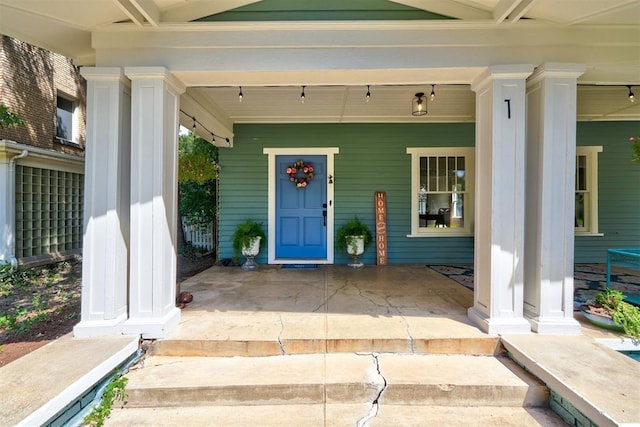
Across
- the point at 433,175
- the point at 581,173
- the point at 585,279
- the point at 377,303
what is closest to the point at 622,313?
the point at 377,303

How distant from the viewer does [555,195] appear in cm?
260

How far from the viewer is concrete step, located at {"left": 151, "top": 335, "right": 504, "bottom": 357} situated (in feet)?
8.21

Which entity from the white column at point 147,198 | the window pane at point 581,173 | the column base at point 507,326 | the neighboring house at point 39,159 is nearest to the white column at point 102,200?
the white column at point 147,198

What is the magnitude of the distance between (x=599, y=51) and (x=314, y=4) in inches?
95.7

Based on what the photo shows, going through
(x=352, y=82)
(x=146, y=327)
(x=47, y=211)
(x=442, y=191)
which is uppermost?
(x=352, y=82)

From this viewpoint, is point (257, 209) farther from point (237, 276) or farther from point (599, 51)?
point (599, 51)

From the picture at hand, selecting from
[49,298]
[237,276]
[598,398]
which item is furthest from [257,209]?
[598,398]

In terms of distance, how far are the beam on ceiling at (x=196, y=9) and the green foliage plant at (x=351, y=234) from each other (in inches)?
140

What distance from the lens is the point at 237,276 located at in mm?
4773

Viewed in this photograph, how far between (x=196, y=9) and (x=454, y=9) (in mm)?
2142

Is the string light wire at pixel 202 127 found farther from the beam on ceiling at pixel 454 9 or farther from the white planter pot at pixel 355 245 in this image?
the beam on ceiling at pixel 454 9

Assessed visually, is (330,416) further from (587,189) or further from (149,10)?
(587,189)

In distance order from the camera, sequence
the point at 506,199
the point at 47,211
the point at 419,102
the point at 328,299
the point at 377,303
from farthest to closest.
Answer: the point at 47,211 < the point at 419,102 < the point at 328,299 < the point at 377,303 < the point at 506,199

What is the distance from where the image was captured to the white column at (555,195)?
258 centimetres
